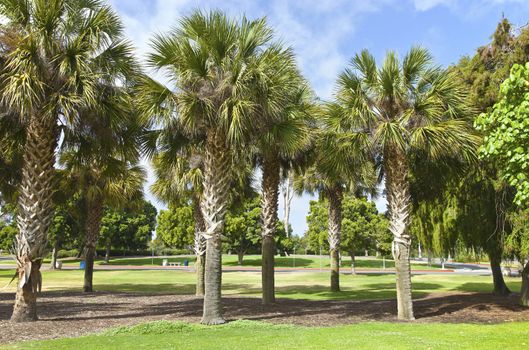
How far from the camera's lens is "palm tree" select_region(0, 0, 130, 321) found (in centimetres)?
1186

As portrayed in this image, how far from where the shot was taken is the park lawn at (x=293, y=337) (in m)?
8.66

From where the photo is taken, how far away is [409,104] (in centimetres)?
1395

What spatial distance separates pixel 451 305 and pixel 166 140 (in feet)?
38.6

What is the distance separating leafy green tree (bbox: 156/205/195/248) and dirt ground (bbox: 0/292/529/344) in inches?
1500

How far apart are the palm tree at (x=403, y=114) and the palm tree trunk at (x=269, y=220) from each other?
462 centimetres

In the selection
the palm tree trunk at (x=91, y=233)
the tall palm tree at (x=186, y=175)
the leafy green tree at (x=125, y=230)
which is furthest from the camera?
the leafy green tree at (x=125, y=230)

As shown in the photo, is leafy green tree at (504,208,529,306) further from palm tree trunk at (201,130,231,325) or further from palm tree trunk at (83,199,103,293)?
palm tree trunk at (83,199,103,293)

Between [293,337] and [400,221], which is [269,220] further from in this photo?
[293,337]

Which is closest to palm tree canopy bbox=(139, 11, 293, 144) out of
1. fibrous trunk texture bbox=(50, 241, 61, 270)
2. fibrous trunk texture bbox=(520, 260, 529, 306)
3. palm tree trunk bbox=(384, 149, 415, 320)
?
palm tree trunk bbox=(384, 149, 415, 320)

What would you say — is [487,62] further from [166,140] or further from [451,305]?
[166,140]

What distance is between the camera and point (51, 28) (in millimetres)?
12047

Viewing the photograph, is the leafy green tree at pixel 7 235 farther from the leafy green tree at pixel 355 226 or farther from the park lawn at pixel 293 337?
the park lawn at pixel 293 337

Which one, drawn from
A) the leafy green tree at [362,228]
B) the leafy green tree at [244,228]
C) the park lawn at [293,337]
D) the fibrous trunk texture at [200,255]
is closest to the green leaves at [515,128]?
the park lawn at [293,337]

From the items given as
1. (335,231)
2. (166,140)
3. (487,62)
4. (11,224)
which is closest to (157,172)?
(166,140)
